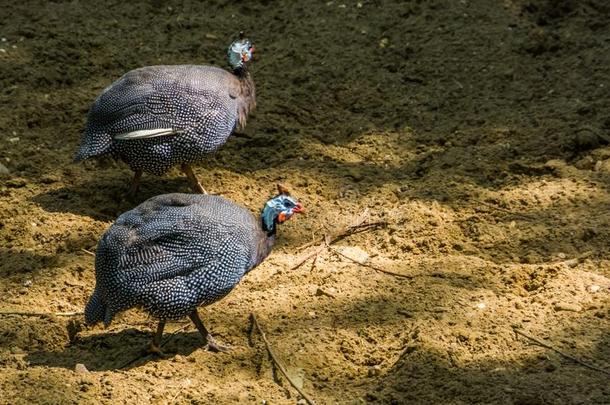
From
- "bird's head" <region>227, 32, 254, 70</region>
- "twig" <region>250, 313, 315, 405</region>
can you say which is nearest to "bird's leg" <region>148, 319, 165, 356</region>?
"twig" <region>250, 313, 315, 405</region>

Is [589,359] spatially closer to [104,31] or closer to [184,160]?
[184,160]

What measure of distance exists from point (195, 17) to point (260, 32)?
58 cm

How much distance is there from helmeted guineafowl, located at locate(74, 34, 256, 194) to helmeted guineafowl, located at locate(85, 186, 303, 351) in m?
1.19

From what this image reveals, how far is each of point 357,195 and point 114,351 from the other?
1.95m

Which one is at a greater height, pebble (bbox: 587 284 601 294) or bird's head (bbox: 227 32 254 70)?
bird's head (bbox: 227 32 254 70)

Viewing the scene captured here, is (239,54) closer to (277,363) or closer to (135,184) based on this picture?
(135,184)

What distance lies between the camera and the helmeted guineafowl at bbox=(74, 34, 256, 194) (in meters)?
5.86

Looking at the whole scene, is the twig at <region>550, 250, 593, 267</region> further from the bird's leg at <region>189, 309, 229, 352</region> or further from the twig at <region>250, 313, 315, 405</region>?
the bird's leg at <region>189, 309, 229, 352</region>

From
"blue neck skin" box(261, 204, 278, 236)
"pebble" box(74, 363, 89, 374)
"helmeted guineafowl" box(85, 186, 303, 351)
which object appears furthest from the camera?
"blue neck skin" box(261, 204, 278, 236)

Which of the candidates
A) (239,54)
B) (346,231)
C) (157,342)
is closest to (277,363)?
(157,342)

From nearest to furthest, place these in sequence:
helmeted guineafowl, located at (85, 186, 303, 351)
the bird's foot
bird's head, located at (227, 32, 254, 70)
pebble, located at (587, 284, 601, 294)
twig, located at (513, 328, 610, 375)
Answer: twig, located at (513, 328, 610, 375) < helmeted guineafowl, located at (85, 186, 303, 351) < the bird's foot < pebble, located at (587, 284, 601, 294) < bird's head, located at (227, 32, 254, 70)

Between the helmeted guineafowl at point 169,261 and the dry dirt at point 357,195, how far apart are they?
259 millimetres

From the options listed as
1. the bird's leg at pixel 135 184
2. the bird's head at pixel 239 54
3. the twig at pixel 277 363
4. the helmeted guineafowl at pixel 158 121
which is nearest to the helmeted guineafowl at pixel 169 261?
the twig at pixel 277 363

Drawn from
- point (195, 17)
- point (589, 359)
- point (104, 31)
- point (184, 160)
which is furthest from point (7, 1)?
point (589, 359)
